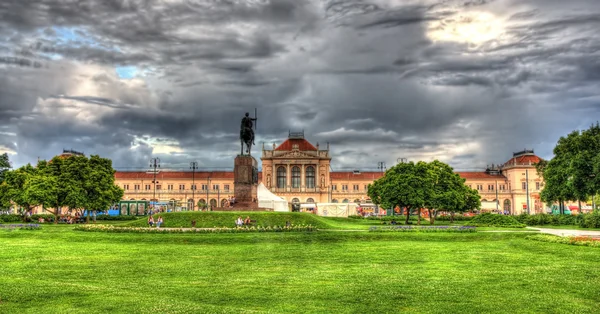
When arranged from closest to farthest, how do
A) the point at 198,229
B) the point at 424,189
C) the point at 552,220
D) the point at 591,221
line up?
1. the point at 198,229
2. the point at 591,221
3. the point at 424,189
4. the point at 552,220

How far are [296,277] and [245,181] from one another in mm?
24459

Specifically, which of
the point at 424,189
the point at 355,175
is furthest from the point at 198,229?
the point at 355,175

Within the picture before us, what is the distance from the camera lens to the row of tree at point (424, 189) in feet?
165

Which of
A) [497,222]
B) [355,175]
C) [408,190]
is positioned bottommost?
[497,222]

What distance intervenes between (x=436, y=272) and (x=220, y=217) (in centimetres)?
2352

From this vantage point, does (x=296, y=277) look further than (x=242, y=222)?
No

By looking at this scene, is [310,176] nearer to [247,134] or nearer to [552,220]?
[552,220]

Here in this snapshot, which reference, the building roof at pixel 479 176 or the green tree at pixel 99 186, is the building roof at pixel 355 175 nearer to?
the building roof at pixel 479 176

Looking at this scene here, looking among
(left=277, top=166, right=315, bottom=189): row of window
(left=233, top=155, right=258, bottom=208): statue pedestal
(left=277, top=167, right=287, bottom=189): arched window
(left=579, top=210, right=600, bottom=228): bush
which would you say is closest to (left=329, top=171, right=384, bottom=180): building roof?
(left=277, top=166, right=315, bottom=189): row of window

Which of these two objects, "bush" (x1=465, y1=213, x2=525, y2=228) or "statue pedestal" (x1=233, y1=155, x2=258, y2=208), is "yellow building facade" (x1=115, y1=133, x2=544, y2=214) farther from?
"statue pedestal" (x1=233, y1=155, x2=258, y2=208)

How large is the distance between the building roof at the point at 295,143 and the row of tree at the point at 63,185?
2337 inches

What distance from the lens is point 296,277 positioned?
1588 cm

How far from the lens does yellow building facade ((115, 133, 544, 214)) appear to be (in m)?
114

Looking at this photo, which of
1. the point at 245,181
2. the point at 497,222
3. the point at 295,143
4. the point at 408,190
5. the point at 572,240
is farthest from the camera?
the point at 295,143
